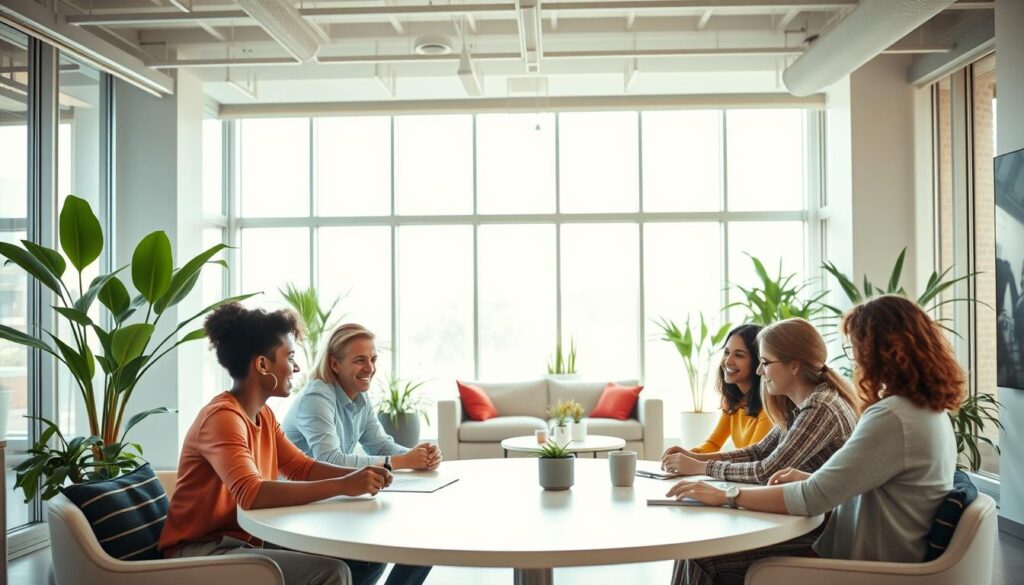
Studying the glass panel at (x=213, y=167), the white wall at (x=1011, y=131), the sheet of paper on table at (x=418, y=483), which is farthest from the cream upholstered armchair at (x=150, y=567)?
the glass panel at (x=213, y=167)

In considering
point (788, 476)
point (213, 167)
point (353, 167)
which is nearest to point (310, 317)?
point (353, 167)

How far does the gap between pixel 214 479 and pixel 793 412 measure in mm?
1588

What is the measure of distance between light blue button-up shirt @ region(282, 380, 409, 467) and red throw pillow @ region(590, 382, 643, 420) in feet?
12.9

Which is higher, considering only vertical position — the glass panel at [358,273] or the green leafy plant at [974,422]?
the glass panel at [358,273]

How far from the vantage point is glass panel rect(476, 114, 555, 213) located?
333 inches

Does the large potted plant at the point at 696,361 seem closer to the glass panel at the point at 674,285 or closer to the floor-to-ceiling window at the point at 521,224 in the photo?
the glass panel at the point at 674,285

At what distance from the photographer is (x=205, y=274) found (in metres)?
7.76

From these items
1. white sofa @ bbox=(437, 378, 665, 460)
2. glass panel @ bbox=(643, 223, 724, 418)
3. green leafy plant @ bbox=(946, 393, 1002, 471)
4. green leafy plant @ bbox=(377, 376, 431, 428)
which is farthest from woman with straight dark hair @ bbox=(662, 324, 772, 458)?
glass panel @ bbox=(643, 223, 724, 418)

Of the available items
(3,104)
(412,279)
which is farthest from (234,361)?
(412,279)

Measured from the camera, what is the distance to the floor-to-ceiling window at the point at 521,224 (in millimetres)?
8367

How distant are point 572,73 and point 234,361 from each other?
537 centimetres

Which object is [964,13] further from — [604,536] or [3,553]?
[3,553]

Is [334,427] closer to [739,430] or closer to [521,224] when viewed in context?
[739,430]

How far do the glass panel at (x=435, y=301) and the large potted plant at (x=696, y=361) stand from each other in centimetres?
189
